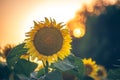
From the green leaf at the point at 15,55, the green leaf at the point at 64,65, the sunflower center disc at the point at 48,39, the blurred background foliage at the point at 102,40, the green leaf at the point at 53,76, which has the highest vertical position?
the blurred background foliage at the point at 102,40

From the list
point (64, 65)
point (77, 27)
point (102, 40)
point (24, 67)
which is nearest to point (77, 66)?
point (64, 65)

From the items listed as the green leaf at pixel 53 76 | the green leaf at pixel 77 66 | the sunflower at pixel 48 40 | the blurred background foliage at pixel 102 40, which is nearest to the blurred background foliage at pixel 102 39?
the blurred background foliage at pixel 102 40

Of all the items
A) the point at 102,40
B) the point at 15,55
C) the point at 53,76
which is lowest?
the point at 53,76

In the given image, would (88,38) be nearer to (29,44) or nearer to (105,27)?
(105,27)

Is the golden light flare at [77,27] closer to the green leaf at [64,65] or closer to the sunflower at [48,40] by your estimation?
the sunflower at [48,40]

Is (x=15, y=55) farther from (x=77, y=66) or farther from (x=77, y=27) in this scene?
(x=77, y=27)

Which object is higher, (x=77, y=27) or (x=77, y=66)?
(x=77, y=27)
